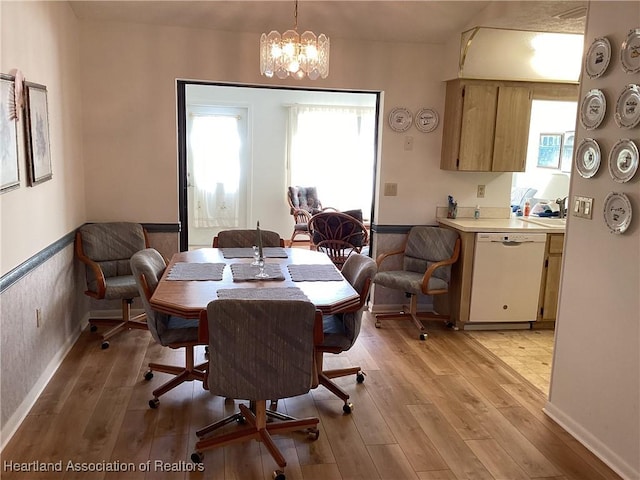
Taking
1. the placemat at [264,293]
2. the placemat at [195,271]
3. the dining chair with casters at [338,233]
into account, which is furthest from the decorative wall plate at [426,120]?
the placemat at [264,293]

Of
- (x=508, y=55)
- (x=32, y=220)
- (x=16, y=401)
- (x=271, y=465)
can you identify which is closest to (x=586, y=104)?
(x=508, y=55)

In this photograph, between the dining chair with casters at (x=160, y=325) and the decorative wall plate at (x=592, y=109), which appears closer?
the decorative wall plate at (x=592, y=109)

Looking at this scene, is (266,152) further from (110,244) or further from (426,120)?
(110,244)

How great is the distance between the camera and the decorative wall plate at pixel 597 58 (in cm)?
259

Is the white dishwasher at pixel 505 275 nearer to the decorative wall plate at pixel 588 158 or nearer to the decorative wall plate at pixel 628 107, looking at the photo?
the decorative wall plate at pixel 588 158

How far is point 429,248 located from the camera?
455 centimetres

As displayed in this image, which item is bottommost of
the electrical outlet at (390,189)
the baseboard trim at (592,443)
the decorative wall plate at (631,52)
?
the baseboard trim at (592,443)

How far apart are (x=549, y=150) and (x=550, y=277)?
209cm

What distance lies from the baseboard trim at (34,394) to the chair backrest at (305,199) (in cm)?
396

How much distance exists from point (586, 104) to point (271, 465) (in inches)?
94.2

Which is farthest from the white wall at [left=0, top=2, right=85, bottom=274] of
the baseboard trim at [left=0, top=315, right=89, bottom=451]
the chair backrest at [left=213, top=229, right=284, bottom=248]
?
the chair backrest at [left=213, top=229, right=284, bottom=248]

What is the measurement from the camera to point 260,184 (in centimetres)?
782

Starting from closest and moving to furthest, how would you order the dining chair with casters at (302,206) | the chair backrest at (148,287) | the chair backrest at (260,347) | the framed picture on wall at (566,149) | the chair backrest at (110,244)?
the chair backrest at (260,347)
the chair backrest at (148,287)
the chair backrest at (110,244)
the framed picture on wall at (566,149)
the dining chair with casters at (302,206)

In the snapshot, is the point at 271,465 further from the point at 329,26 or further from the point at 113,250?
the point at 329,26
